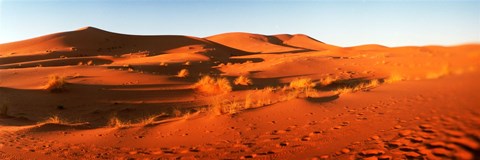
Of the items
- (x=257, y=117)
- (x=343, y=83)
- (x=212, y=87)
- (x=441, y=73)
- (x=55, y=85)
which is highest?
(x=441, y=73)

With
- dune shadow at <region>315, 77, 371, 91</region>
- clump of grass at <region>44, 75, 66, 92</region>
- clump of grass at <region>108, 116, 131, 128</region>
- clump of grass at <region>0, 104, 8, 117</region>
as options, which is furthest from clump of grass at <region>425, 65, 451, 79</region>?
clump of grass at <region>44, 75, 66, 92</region>

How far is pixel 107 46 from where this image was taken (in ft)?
260

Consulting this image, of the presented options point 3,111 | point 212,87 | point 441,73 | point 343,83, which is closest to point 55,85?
point 3,111

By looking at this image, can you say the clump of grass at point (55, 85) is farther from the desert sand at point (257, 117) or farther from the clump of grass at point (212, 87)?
the clump of grass at point (212, 87)

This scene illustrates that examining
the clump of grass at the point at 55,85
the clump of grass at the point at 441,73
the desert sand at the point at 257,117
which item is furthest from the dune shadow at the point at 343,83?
the clump of grass at the point at 441,73

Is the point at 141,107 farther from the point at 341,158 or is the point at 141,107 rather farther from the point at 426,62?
the point at 426,62

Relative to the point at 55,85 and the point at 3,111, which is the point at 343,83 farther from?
the point at 3,111

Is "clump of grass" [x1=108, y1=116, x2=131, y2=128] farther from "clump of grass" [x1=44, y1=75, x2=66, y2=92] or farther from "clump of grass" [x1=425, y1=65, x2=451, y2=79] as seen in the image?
"clump of grass" [x1=425, y1=65, x2=451, y2=79]

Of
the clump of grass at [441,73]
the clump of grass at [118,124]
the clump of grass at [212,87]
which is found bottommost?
the clump of grass at [118,124]

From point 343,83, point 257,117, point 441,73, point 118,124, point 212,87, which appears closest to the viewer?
point 441,73

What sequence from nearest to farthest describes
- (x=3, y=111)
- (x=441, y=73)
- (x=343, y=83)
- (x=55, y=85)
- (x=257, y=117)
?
(x=441, y=73)
(x=257, y=117)
(x=3, y=111)
(x=55, y=85)
(x=343, y=83)

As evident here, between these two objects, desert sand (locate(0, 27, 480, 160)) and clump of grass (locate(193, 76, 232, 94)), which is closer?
desert sand (locate(0, 27, 480, 160))

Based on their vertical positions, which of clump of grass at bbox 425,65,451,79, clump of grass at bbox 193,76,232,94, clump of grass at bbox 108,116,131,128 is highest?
clump of grass at bbox 425,65,451,79

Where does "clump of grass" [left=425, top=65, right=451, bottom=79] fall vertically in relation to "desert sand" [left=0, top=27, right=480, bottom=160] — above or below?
above
